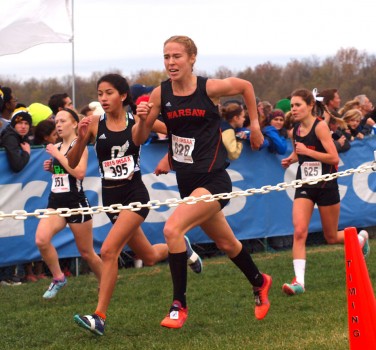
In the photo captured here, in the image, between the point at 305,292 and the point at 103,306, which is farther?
the point at 305,292

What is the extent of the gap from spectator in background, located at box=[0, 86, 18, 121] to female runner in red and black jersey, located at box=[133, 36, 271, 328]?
4.94 metres

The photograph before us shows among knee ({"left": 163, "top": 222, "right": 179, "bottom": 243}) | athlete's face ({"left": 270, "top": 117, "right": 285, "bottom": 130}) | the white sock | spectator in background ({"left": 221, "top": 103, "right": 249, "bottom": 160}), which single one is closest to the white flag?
spectator in background ({"left": 221, "top": 103, "right": 249, "bottom": 160})

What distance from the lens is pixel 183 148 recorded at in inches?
264

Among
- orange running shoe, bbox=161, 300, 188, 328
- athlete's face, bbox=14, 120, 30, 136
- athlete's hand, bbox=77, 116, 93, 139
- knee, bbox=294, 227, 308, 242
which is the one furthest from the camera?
athlete's face, bbox=14, 120, 30, 136

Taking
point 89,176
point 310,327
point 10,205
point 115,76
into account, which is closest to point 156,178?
point 89,176

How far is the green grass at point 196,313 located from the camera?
646 cm

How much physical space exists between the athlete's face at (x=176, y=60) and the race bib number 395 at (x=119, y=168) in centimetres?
101

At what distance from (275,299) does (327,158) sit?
4.90ft

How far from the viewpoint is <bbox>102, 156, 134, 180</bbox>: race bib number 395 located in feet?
24.1

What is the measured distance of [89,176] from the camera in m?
11.1

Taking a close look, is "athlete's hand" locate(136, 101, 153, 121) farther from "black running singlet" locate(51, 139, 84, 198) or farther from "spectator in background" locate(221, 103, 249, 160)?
"spectator in background" locate(221, 103, 249, 160)

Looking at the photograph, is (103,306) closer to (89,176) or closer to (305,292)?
(305,292)

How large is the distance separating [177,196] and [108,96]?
459 cm

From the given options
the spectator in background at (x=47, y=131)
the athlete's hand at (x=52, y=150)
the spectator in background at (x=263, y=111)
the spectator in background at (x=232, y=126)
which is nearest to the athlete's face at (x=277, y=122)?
the spectator in background at (x=263, y=111)
